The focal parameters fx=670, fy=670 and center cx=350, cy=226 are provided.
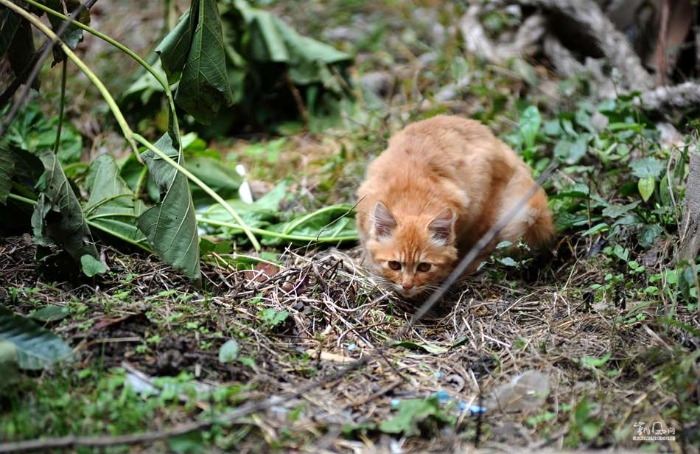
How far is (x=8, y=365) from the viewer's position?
2.52 meters

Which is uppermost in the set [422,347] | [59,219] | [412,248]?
[59,219]

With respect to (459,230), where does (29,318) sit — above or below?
above

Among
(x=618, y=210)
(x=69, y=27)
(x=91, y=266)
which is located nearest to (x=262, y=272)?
(x=91, y=266)

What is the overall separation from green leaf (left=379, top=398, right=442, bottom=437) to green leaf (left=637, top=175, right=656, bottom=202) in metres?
2.01

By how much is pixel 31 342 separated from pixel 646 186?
331 centimetres

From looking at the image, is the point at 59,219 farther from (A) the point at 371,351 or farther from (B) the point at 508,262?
(B) the point at 508,262

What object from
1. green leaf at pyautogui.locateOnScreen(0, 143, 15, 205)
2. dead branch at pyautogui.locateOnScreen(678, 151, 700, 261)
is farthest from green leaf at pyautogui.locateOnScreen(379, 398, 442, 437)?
green leaf at pyautogui.locateOnScreen(0, 143, 15, 205)

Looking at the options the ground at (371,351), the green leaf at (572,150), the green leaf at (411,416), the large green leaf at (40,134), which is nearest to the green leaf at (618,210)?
the ground at (371,351)

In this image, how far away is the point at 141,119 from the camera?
5551 millimetres

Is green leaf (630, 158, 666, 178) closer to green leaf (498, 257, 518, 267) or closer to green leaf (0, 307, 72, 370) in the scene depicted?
green leaf (498, 257, 518, 267)

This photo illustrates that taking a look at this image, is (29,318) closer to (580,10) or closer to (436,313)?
(436,313)

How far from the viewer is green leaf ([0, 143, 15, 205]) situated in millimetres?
3411

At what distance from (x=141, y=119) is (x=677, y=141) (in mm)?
4121

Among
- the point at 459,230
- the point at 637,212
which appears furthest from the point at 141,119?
the point at 637,212
